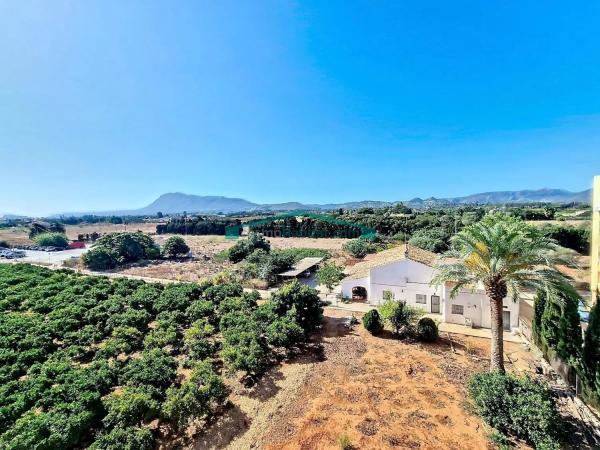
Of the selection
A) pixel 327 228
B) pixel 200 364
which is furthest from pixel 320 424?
pixel 327 228

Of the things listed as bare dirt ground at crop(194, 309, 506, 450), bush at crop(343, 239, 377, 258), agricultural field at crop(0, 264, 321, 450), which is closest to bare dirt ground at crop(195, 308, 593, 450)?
bare dirt ground at crop(194, 309, 506, 450)

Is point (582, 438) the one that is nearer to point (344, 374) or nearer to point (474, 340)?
point (474, 340)

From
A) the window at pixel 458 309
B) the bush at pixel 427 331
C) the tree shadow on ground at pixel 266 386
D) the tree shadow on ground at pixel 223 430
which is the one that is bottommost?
the tree shadow on ground at pixel 223 430

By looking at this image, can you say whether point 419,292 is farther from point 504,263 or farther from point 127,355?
point 127,355

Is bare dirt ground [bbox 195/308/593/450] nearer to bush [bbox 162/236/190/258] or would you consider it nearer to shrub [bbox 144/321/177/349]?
shrub [bbox 144/321/177/349]

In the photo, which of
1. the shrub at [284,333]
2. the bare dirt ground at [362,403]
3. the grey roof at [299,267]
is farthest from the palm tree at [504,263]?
the grey roof at [299,267]

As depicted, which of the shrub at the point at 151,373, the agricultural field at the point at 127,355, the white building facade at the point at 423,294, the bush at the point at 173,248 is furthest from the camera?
the bush at the point at 173,248

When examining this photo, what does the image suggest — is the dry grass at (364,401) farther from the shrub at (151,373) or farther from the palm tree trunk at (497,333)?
the shrub at (151,373)

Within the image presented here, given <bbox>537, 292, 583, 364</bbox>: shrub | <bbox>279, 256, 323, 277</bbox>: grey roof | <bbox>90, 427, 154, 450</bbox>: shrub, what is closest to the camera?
<bbox>90, 427, 154, 450</bbox>: shrub
